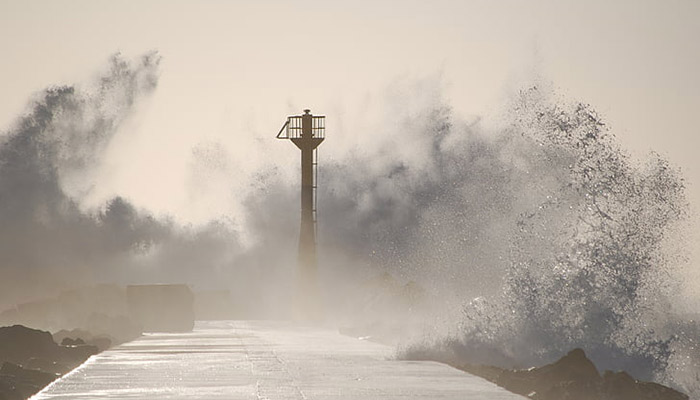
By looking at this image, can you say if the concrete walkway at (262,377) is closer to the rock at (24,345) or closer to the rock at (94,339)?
the rock at (24,345)

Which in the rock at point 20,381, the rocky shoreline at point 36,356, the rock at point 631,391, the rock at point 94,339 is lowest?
the rock at point 631,391

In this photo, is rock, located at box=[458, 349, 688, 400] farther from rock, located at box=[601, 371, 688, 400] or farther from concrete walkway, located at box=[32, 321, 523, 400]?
concrete walkway, located at box=[32, 321, 523, 400]

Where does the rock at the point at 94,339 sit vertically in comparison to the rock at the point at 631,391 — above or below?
above

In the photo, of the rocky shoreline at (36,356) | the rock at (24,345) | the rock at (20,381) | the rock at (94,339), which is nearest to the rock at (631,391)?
the rock at (20,381)

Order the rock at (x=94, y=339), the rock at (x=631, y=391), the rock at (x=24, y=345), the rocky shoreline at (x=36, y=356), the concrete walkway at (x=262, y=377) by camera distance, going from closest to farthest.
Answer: the rock at (x=631, y=391) → the concrete walkway at (x=262, y=377) → the rocky shoreline at (x=36, y=356) → the rock at (x=24, y=345) → the rock at (x=94, y=339)

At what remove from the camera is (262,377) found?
29.9 meters

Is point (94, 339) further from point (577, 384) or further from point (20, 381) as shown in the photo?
point (577, 384)

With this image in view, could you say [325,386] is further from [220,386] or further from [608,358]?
[608,358]

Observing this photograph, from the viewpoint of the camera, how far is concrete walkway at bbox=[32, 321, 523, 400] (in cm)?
2542

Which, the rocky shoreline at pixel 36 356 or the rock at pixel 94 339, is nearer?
the rocky shoreline at pixel 36 356

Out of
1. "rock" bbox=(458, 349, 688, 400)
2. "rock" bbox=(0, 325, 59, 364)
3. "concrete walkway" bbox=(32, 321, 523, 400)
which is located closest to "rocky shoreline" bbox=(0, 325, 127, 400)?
"rock" bbox=(0, 325, 59, 364)

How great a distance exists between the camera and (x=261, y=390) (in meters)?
26.1

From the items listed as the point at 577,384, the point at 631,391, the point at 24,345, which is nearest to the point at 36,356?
the point at 24,345

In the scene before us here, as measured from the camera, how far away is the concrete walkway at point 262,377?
83.4 ft
